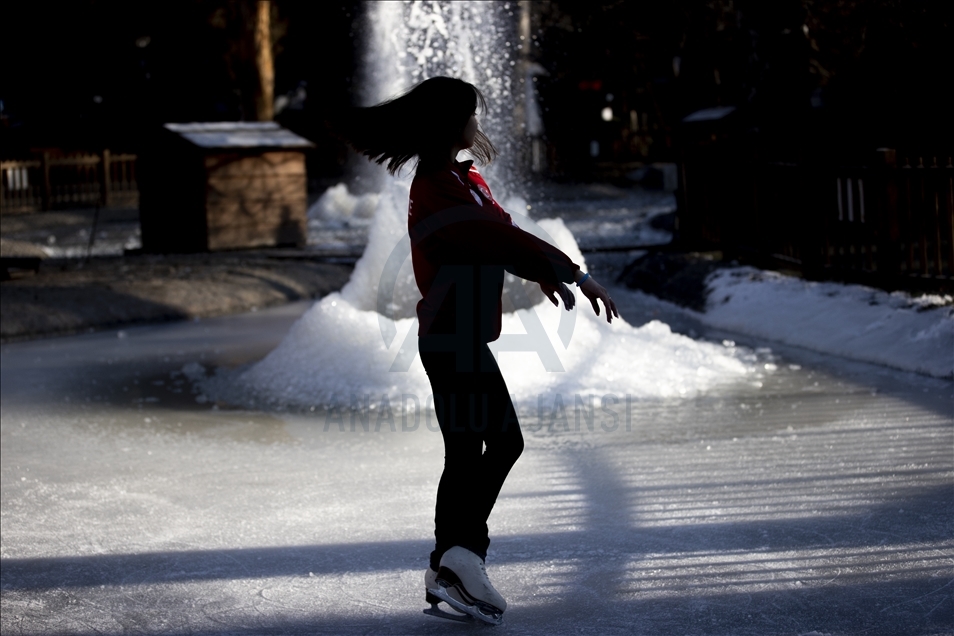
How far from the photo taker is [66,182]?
25.3 meters

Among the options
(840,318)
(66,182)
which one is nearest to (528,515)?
(840,318)

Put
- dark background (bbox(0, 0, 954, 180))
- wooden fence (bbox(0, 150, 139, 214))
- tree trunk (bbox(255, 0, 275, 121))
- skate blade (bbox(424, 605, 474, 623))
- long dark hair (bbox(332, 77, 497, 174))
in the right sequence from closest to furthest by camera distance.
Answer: long dark hair (bbox(332, 77, 497, 174)), skate blade (bbox(424, 605, 474, 623)), dark background (bbox(0, 0, 954, 180)), wooden fence (bbox(0, 150, 139, 214)), tree trunk (bbox(255, 0, 275, 121))

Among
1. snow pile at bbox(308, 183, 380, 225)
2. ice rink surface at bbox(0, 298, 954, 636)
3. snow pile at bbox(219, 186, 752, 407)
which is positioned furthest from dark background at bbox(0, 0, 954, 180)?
ice rink surface at bbox(0, 298, 954, 636)

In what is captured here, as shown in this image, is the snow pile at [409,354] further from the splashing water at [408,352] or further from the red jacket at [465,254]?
the red jacket at [465,254]

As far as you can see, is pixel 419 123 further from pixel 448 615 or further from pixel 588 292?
pixel 448 615

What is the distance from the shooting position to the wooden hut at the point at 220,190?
15.5 metres

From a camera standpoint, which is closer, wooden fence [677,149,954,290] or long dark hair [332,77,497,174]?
long dark hair [332,77,497,174]

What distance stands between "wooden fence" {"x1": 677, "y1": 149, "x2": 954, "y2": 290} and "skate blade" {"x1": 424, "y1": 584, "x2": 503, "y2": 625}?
6.18 metres

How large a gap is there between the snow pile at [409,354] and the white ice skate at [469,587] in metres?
3.18

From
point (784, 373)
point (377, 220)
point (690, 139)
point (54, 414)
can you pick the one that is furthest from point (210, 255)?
point (784, 373)

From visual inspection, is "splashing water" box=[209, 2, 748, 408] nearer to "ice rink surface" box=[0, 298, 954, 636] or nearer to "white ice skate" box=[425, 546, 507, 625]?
"ice rink surface" box=[0, 298, 954, 636]

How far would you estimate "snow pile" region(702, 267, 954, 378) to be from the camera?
723 cm

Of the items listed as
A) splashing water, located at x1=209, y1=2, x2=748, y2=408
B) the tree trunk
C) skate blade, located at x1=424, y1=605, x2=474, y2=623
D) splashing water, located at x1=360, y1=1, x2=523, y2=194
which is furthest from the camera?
the tree trunk

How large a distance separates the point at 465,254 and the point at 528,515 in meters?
1.63
